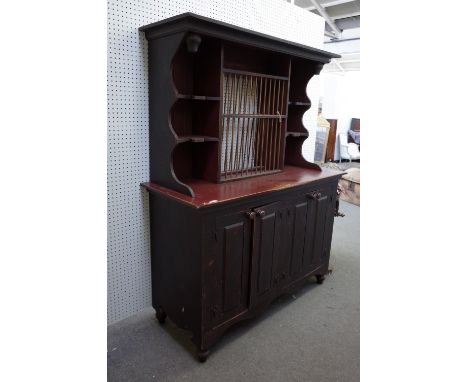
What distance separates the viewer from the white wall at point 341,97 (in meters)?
8.41

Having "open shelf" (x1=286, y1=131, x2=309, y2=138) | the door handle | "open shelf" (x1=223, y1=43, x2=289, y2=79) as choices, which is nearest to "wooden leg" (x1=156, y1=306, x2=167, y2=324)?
the door handle

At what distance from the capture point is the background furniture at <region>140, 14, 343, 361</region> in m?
1.73

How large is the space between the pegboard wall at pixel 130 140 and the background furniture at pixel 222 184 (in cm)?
8

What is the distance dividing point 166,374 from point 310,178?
4.98 ft

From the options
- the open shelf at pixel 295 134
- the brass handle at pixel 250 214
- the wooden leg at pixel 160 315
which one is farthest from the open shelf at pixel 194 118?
the wooden leg at pixel 160 315

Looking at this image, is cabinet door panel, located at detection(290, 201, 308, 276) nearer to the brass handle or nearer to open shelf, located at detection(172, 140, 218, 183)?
the brass handle

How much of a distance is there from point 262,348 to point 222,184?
1.02 m

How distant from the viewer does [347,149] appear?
802cm

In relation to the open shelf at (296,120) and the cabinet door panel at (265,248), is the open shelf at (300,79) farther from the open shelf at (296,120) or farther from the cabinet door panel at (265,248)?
the cabinet door panel at (265,248)

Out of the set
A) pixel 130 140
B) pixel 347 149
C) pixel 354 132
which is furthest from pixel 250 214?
pixel 354 132

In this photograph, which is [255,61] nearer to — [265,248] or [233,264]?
[265,248]

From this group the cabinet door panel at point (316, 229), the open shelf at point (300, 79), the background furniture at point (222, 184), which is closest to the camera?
the background furniture at point (222, 184)

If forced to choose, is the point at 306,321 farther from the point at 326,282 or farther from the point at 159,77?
the point at 159,77
